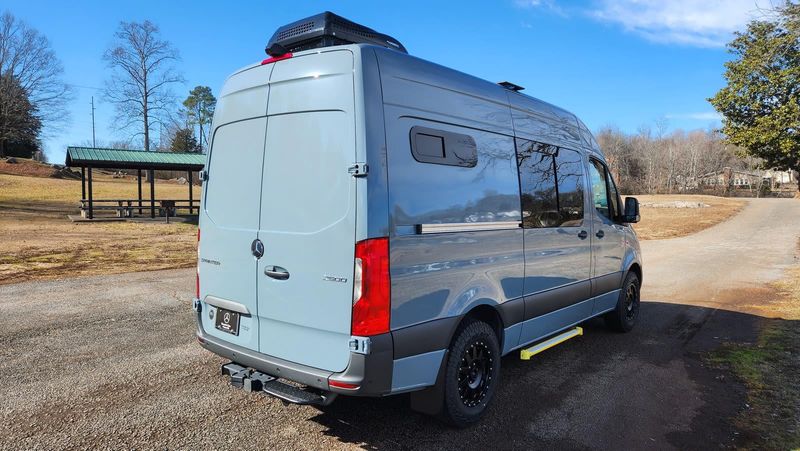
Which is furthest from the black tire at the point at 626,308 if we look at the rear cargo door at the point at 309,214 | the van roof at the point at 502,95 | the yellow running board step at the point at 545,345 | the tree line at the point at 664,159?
the tree line at the point at 664,159

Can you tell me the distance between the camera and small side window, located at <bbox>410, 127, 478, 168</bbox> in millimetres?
3352

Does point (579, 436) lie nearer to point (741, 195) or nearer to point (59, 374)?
point (59, 374)

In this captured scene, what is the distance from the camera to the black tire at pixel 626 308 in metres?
6.25

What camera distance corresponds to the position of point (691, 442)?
362cm

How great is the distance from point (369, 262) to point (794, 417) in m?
3.74

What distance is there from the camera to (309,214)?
10.5ft

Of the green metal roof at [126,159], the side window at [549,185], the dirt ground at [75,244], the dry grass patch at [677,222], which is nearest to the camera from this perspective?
the side window at [549,185]

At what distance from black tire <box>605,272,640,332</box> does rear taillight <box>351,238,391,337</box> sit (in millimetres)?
4266

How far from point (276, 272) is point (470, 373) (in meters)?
1.63

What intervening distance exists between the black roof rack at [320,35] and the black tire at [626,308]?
430 cm

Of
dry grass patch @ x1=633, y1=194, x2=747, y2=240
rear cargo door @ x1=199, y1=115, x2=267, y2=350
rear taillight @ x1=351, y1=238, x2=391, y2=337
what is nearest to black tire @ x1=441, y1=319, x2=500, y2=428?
rear taillight @ x1=351, y1=238, x2=391, y2=337

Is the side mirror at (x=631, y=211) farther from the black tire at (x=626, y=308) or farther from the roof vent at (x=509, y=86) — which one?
the roof vent at (x=509, y=86)

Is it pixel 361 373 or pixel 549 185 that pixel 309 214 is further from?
pixel 549 185

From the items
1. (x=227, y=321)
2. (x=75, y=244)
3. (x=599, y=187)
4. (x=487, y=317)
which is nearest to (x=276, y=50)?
(x=227, y=321)
